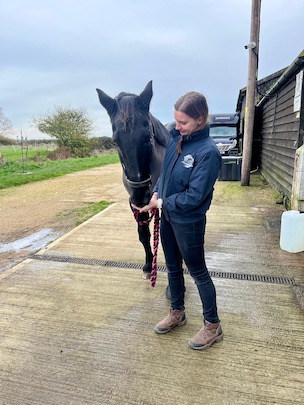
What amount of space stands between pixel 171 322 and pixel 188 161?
1172mm

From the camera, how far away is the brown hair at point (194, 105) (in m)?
1.68

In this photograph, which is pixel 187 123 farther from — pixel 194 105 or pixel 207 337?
pixel 207 337

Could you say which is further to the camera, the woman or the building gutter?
the building gutter

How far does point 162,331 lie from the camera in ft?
6.96

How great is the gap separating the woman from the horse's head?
0.23m

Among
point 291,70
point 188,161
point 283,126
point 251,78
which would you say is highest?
point 251,78

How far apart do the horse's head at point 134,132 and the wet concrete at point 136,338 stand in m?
1.04

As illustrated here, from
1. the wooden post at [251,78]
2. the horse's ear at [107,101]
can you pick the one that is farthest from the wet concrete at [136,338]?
the wooden post at [251,78]

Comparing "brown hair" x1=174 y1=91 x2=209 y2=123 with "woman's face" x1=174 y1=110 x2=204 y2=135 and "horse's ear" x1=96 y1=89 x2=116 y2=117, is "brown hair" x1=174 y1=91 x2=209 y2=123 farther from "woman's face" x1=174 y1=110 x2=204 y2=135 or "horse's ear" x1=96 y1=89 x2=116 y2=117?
"horse's ear" x1=96 y1=89 x2=116 y2=117

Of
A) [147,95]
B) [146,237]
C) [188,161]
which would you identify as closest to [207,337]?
[188,161]

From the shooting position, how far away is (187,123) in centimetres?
172

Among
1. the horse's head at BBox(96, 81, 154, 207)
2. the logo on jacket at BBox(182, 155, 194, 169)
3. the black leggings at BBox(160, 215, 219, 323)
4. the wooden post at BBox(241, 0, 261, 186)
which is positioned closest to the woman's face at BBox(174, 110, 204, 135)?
the logo on jacket at BBox(182, 155, 194, 169)

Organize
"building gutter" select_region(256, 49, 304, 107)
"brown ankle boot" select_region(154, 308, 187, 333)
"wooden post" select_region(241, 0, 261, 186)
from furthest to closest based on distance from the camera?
1. "wooden post" select_region(241, 0, 261, 186)
2. "building gutter" select_region(256, 49, 304, 107)
3. "brown ankle boot" select_region(154, 308, 187, 333)

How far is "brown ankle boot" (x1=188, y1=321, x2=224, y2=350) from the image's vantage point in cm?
196
